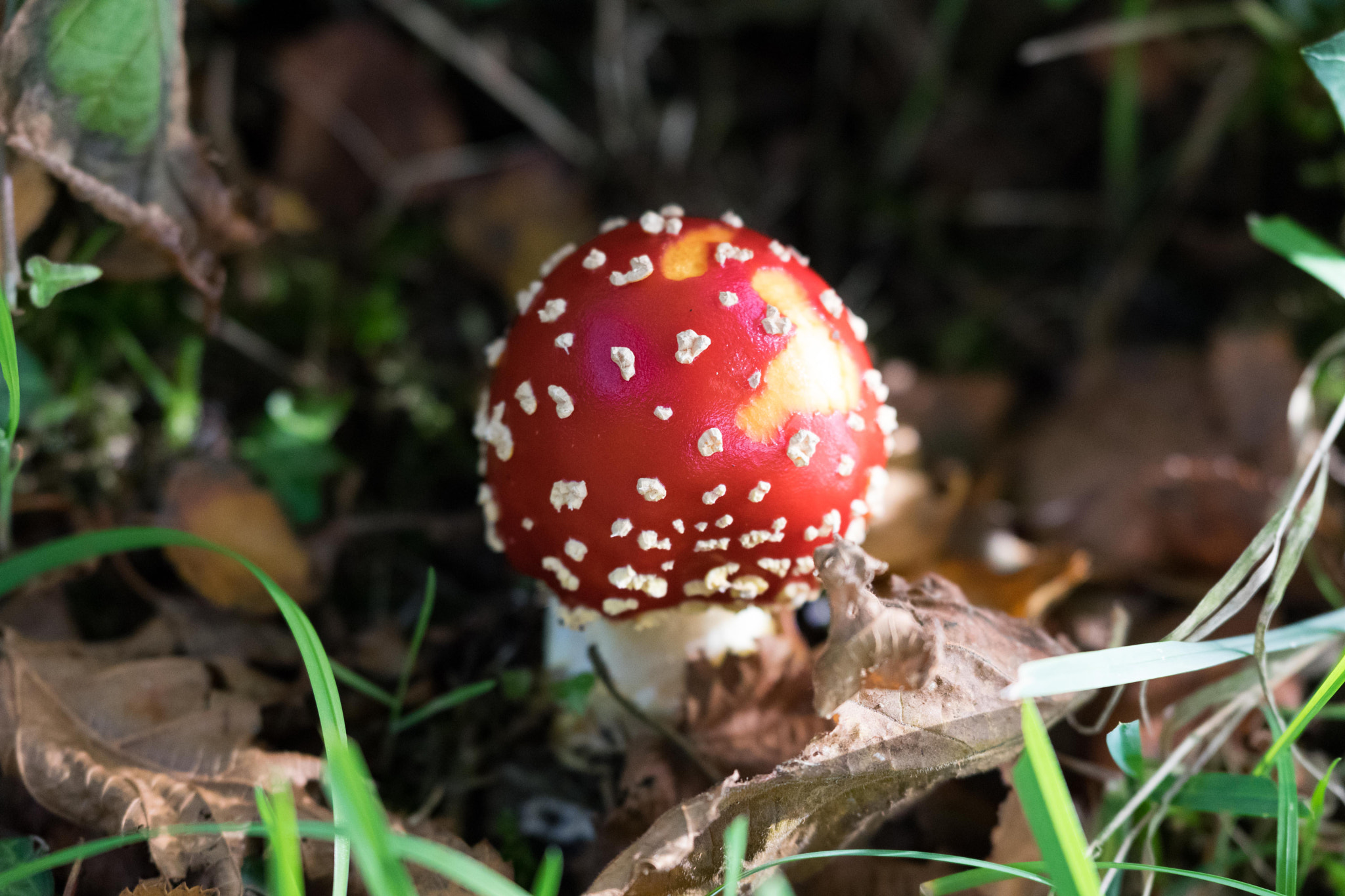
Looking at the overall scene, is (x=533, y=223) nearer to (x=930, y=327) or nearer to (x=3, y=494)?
(x=930, y=327)

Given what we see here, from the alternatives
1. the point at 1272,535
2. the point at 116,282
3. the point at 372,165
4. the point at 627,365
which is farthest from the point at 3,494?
the point at 1272,535

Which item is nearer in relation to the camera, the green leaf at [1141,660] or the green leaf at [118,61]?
the green leaf at [1141,660]

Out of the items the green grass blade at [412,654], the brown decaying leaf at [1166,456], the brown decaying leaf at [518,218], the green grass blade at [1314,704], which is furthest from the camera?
the brown decaying leaf at [518,218]

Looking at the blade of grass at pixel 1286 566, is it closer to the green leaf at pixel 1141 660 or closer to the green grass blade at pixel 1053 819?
the green leaf at pixel 1141 660

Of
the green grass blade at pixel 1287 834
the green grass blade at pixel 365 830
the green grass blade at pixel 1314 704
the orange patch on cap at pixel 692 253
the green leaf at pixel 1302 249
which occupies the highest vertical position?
the orange patch on cap at pixel 692 253

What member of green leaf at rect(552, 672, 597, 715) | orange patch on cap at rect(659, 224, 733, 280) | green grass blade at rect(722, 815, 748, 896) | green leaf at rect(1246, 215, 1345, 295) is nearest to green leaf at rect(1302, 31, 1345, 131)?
A: green leaf at rect(1246, 215, 1345, 295)

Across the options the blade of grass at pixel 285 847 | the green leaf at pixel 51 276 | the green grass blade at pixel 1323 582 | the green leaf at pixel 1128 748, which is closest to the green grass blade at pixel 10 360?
the green leaf at pixel 51 276
